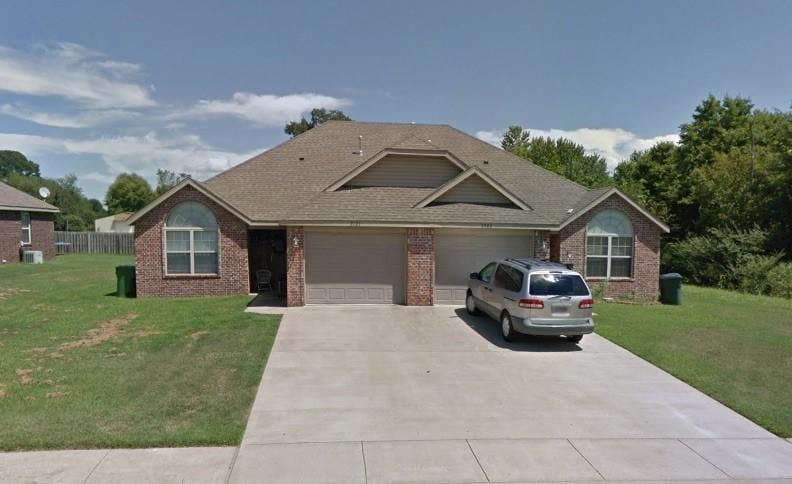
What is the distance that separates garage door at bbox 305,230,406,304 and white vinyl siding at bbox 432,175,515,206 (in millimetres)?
2219

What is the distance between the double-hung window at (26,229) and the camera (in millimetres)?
25703

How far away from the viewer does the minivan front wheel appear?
995cm

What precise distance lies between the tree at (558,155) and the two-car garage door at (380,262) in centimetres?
2413

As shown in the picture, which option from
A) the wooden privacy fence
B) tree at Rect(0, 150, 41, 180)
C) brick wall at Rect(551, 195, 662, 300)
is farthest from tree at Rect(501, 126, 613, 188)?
tree at Rect(0, 150, 41, 180)

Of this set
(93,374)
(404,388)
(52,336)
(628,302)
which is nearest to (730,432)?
(404,388)

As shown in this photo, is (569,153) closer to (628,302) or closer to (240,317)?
(628,302)

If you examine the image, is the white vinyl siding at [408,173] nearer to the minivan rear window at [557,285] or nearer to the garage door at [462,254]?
the garage door at [462,254]

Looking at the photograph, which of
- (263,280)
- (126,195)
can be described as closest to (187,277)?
(263,280)

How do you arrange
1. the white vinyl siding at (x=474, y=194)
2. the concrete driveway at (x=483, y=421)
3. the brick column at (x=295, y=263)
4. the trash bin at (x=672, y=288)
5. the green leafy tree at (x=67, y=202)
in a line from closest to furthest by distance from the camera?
the concrete driveway at (x=483, y=421) → the brick column at (x=295, y=263) → the white vinyl siding at (x=474, y=194) → the trash bin at (x=672, y=288) → the green leafy tree at (x=67, y=202)

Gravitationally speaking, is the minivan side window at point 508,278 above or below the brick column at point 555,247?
below

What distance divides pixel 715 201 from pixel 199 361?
3061 cm

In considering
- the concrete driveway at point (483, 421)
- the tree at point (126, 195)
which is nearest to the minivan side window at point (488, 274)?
the concrete driveway at point (483, 421)

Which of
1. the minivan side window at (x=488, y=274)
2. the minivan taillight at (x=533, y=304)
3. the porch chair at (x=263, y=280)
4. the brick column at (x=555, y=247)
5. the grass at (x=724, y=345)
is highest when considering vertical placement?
the brick column at (x=555, y=247)

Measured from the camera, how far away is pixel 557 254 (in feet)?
51.6
